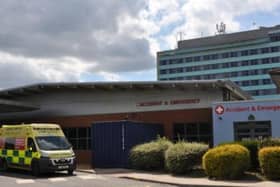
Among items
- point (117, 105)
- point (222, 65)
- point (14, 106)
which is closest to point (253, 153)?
point (117, 105)

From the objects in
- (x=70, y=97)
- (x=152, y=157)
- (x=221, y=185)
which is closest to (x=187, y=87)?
(x=152, y=157)

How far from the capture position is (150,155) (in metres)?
23.0

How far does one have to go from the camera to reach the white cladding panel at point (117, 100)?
28234 millimetres

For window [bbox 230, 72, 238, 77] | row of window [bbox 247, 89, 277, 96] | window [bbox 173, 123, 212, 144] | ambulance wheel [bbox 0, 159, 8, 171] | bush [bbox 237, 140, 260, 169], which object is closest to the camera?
bush [bbox 237, 140, 260, 169]

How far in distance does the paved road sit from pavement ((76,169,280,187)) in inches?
24.9

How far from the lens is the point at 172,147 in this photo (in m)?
22.0

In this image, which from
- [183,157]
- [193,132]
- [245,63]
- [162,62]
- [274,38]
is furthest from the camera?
[162,62]

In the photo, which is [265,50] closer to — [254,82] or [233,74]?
[254,82]

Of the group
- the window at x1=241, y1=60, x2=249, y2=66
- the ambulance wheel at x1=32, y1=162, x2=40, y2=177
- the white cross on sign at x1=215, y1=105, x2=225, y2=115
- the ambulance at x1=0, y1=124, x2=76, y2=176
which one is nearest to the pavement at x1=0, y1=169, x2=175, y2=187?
the ambulance wheel at x1=32, y1=162, x2=40, y2=177

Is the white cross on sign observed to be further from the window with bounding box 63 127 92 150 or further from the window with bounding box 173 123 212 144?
the window with bounding box 63 127 92 150

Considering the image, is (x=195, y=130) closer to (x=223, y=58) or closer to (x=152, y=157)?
(x=152, y=157)

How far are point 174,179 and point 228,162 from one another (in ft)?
7.66

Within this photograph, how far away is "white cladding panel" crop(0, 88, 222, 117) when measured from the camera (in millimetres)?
28234

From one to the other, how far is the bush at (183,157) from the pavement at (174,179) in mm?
510
